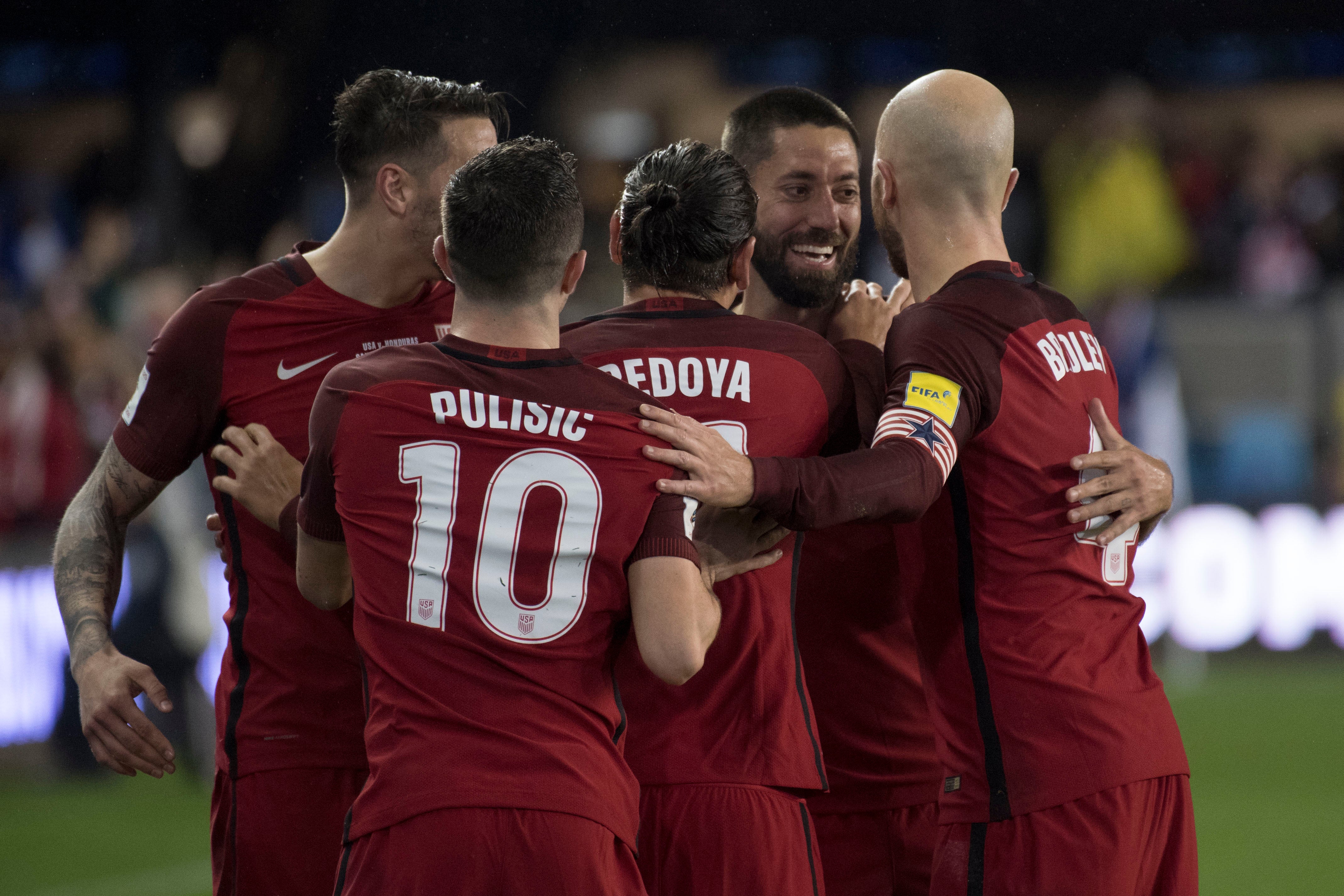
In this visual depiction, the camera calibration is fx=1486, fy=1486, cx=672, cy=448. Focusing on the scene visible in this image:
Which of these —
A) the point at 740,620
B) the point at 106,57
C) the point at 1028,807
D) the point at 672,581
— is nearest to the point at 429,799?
the point at 672,581

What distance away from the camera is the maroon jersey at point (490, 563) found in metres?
2.61

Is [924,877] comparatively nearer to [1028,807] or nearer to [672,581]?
[1028,807]

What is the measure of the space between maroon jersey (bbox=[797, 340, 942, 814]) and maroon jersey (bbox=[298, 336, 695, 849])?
951 mm

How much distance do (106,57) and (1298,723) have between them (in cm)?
1103

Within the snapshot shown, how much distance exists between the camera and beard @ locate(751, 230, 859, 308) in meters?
3.93

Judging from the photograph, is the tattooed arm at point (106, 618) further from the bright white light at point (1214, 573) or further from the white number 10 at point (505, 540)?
the bright white light at point (1214, 573)

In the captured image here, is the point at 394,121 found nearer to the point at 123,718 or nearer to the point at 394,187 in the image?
the point at 394,187

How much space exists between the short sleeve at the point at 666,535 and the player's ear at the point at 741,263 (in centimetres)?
57

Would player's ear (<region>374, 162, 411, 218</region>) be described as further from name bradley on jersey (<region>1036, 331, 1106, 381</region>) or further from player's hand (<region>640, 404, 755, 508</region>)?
name bradley on jersey (<region>1036, 331, 1106, 381</region>)

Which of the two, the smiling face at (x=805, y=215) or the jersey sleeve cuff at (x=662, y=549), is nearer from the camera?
the jersey sleeve cuff at (x=662, y=549)

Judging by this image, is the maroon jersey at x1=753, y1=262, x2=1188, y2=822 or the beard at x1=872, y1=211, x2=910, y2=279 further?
the beard at x1=872, y1=211, x2=910, y2=279

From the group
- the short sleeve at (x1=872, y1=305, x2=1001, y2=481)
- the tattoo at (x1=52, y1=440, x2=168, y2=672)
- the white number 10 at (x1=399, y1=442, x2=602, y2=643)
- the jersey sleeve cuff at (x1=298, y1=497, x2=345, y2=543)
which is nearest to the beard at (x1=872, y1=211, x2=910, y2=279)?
the short sleeve at (x1=872, y1=305, x2=1001, y2=481)

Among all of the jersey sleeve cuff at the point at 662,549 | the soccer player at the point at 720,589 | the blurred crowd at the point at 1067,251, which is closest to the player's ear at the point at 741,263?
the soccer player at the point at 720,589

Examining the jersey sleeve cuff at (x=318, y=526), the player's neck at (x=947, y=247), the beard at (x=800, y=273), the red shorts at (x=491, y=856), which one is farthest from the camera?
the beard at (x=800, y=273)
